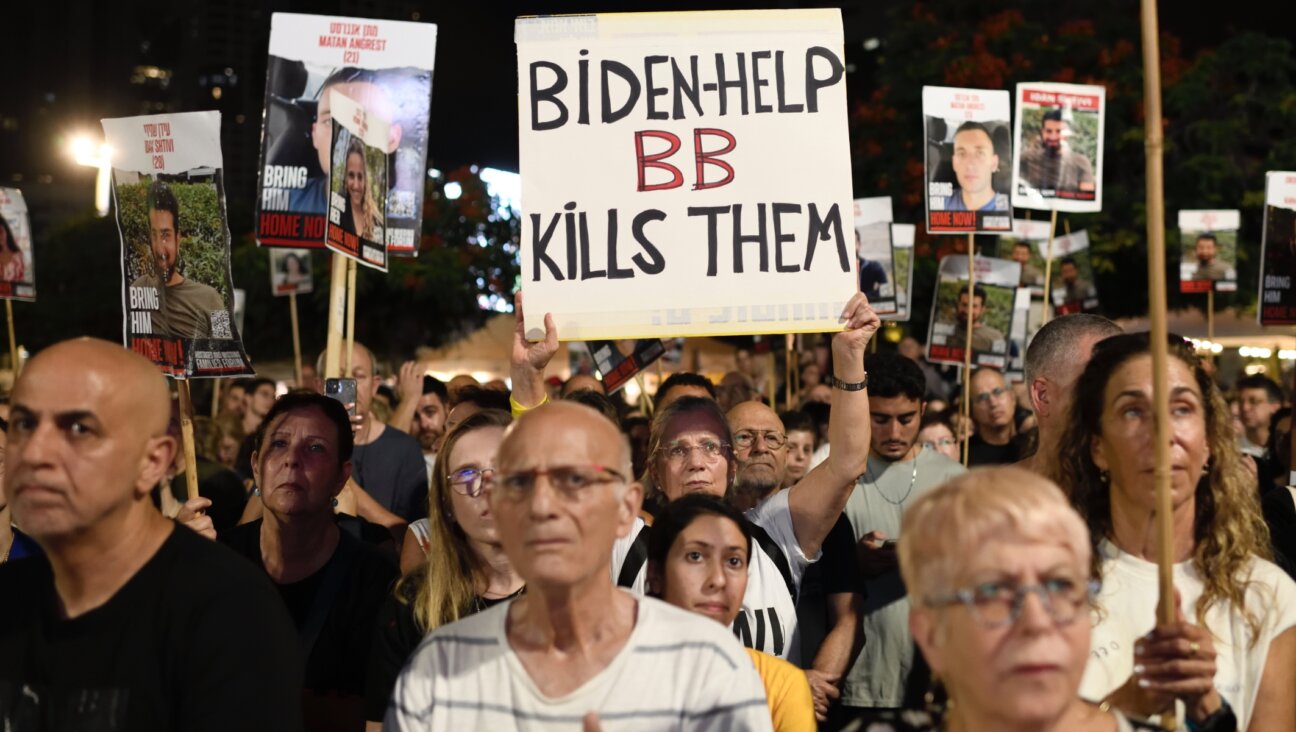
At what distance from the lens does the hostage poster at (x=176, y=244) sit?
19.3 ft

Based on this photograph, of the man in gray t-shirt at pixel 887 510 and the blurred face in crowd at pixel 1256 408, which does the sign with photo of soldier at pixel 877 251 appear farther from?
the man in gray t-shirt at pixel 887 510

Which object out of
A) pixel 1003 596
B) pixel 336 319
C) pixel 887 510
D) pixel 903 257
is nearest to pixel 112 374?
pixel 1003 596

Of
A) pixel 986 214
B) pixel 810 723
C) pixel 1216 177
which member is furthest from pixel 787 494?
pixel 1216 177

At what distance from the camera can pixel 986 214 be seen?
916 cm

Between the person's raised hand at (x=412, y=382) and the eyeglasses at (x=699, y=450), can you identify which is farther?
the person's raised hand at (x=412, y=382)

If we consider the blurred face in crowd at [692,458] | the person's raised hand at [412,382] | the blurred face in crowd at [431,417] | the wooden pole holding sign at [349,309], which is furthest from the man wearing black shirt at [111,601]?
the blurred face in crowd at [431,417]

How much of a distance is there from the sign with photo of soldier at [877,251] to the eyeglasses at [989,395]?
8.70ft

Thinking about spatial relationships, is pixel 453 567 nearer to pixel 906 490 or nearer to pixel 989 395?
pixel 906 490

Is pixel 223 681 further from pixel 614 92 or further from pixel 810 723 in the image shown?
pixel 614 92

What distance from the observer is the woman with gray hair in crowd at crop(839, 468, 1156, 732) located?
2.36 metres

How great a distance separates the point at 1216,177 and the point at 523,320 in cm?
2104

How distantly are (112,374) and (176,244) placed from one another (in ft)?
10.3

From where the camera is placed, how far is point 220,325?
19.4ft

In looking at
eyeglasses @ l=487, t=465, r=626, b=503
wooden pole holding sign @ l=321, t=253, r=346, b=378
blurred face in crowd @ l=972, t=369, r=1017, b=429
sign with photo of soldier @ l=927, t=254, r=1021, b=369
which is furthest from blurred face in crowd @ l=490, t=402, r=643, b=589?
sign with photo of soldier @ l=927, t=254, r=1021, b=369
